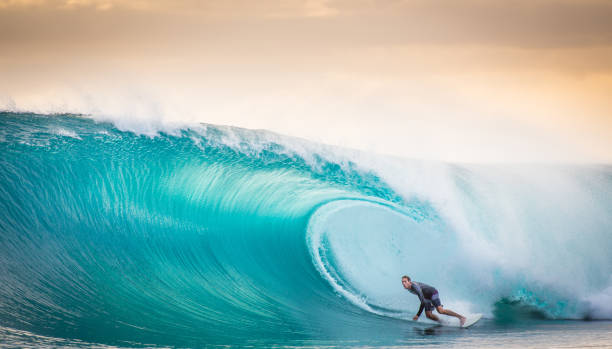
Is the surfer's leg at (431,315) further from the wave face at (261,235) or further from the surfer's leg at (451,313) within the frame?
the wave face at (261,235)

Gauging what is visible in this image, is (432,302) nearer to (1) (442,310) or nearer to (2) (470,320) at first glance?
(1) (442,310)

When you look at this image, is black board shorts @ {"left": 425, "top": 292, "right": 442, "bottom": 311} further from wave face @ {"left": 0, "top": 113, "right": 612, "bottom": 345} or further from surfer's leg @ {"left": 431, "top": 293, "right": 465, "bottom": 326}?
wave face @ {"left": 0, "top": 113, "right": 612, "bottom": 345}

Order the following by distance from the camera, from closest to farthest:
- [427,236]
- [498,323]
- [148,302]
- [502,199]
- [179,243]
Result: [148,302]
[498,323]
[179,243]
[427,236]
[502,199]

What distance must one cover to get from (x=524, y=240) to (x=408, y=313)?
3.02m

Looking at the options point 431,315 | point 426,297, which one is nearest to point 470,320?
point 431,315

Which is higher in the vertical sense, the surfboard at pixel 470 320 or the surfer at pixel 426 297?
the surfer at pixel 426 297

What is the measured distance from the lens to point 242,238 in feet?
29.3

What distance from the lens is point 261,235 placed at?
30.2 ft

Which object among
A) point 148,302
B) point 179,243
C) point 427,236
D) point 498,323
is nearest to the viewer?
point 148,302

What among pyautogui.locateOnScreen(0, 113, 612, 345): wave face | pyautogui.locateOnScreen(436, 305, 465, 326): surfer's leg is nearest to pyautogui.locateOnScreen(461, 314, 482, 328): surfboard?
pyautogui.locateOnScreen(436, 305, 465, 326): surfer's leg

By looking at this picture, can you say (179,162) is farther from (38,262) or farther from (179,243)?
(38,262)

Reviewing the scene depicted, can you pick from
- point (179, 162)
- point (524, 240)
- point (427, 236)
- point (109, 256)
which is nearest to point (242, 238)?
point (179, 162)

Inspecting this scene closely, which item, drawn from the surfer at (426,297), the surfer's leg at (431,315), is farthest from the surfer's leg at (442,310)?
the surfer's leg at (431,315)

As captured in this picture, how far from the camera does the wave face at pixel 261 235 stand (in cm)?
634
